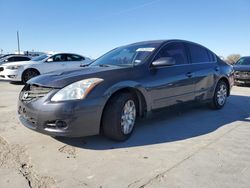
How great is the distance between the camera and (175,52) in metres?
5.39

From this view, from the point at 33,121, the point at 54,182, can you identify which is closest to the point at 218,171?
the point at 54,182

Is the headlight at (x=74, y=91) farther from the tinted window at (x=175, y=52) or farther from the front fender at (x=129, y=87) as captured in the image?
the tinted window at (x=175, y=52)

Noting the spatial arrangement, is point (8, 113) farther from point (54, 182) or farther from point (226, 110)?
point (226, 110)

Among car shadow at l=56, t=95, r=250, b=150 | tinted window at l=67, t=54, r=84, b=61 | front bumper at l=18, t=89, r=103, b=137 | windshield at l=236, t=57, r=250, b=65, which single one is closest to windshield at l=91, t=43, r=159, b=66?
car shadow at l=56, t=95, r=250, b=150

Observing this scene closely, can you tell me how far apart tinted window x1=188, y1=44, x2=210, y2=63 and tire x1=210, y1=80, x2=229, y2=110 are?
74cm

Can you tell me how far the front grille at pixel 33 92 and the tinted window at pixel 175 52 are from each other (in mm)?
2051

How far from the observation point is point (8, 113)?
A: 5.97 m

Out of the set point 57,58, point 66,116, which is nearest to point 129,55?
point 66,116

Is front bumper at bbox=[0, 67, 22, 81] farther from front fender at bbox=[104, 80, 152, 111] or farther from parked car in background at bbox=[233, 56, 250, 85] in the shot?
parked car in background at bbox=[233, 56, 250, 85]

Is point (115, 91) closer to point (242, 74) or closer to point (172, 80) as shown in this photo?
point (172, 80)

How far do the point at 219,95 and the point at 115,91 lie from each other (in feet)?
11.4

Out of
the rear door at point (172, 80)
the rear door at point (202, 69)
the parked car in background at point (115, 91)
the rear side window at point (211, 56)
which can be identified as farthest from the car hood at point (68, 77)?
the rear side window at point (211, 56)

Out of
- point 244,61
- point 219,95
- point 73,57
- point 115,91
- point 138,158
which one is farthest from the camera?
point 244,61

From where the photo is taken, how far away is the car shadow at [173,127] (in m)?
4.12
